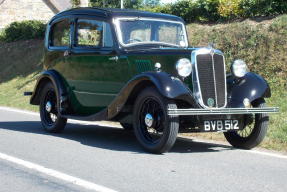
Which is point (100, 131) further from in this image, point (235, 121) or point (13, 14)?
point (13, 14)

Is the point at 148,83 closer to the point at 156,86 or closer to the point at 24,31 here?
the point at 156,86

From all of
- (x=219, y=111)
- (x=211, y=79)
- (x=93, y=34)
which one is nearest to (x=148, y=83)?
(x=211, y=79)

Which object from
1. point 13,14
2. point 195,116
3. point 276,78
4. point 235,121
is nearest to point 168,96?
point 195,116

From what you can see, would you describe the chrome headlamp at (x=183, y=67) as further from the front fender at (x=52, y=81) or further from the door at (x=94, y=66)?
the front fender at (x=52, y=81)

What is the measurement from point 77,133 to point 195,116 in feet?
10.4

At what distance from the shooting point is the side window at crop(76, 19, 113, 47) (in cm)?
906

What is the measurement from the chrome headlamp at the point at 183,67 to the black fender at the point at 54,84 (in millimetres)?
2827

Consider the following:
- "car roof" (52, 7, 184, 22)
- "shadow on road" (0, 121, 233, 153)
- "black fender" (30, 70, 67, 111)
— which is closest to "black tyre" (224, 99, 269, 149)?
"shadow on road" (0, 121, 233, 153)

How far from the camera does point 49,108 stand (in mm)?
10320

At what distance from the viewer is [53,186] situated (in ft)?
19.2

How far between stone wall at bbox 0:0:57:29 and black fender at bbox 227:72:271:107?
33.4 metres

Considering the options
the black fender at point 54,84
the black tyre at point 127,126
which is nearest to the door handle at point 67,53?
the black fender at point 54,84

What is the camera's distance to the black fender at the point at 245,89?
8081 mm

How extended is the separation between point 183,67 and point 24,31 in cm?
2213
